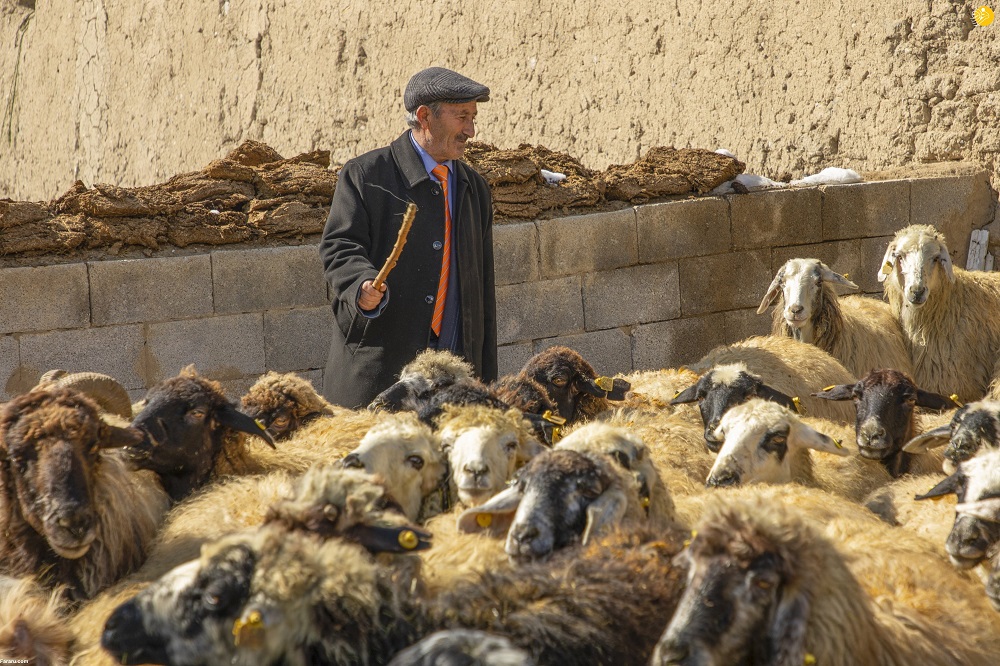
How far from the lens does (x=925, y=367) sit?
8.05 metres

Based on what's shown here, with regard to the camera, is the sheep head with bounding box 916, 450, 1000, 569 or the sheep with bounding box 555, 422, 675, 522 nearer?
the sheep head with bounding box 916, 450, 1000, 569

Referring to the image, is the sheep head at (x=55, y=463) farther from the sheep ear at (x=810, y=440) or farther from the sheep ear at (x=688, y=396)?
the sheep ear at (x=688, y=396)

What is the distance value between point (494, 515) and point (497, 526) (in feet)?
0.14

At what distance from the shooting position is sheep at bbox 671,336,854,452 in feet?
18.1

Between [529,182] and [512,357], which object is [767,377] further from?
[529,182]

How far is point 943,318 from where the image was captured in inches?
316

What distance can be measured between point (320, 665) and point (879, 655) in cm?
136

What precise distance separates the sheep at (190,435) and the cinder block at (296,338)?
3.13 m

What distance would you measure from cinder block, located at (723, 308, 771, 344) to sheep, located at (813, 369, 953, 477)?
12.1 ft

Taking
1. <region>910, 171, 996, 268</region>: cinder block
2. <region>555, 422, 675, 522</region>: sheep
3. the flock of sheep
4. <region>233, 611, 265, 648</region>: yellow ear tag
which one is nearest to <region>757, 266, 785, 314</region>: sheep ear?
<region>910, 171, 996, 268</region>: cinder block

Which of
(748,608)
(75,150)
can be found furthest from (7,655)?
(75,150)

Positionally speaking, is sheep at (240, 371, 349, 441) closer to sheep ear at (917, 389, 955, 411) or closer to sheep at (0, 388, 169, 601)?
sheep at (0, 388, 169, 601)

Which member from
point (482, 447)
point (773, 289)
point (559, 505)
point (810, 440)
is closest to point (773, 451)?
point (810, 440)

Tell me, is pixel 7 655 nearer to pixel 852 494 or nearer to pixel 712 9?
pixel 852 494
